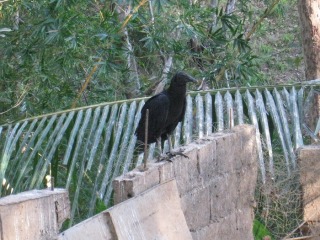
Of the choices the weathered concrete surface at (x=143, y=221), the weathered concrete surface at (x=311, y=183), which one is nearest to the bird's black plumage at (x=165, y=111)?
the weathered concrete surface at (x=311, y=183)

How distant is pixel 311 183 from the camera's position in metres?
5.86

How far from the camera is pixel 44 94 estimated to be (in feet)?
26.6

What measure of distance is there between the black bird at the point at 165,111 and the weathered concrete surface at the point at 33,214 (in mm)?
2301

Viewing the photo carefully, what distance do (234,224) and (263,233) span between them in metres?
0.60

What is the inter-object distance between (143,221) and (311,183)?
221 centimetres

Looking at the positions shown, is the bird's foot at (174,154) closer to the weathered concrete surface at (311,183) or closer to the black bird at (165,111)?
the black bird at (165,111)

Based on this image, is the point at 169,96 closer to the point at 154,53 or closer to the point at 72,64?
the point at 72,64

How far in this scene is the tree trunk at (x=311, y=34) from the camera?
25.7 feet

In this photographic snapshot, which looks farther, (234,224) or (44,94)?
(44,94)

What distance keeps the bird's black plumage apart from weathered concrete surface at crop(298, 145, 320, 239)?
998 mm

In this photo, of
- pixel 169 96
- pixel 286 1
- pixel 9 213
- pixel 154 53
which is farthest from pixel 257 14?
pixel 9 213

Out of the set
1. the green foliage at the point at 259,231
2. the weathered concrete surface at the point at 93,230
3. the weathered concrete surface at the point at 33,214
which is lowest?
the green foliage at the point at 259,231

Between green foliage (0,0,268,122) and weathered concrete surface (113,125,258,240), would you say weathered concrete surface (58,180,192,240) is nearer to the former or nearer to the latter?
weathered concrete surface (113,125,258,240)

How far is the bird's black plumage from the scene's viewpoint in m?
5.82
